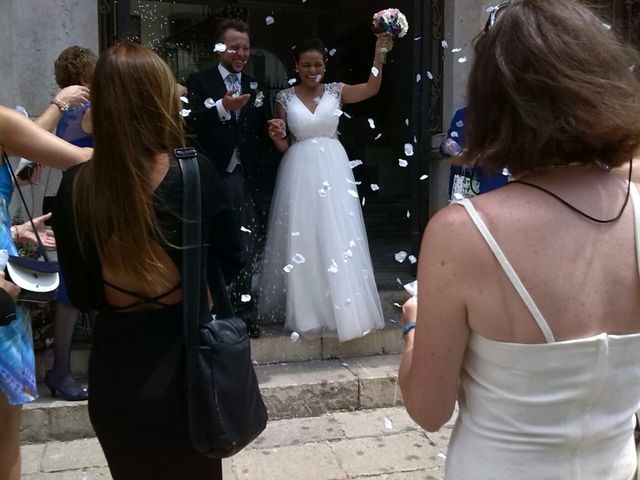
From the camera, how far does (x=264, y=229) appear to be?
517cm

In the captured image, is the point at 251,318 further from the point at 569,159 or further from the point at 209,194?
the point at 569,159

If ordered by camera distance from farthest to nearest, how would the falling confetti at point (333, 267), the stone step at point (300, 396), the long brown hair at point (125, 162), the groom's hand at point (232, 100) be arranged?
the falling confetti at point (333, 267), the groom's hand at point (232, 100), the stone step at point (300, 396), the long brown hair at point (125, 162)

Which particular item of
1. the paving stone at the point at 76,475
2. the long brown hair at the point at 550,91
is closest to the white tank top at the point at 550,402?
the long brown hair at the point at 550,91

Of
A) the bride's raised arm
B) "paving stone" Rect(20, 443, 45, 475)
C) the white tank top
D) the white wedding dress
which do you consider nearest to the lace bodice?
the white wedding dress

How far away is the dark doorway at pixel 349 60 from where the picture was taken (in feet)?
24.0

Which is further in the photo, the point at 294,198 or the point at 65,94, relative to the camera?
the point at 294,198

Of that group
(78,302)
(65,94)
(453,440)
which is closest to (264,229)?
(65,94)

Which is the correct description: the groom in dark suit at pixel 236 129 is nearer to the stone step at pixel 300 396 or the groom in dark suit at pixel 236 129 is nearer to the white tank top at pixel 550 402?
the stone step at pixel 300 396

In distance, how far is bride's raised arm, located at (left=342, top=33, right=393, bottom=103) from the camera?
4.72m

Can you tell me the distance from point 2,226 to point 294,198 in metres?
2.49

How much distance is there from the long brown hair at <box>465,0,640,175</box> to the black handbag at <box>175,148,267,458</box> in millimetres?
871

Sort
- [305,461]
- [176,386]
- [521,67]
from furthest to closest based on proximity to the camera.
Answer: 1. [305,461]
2. [176,386]
3. [521,67]

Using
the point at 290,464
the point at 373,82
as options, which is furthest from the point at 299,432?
the point at 373,82

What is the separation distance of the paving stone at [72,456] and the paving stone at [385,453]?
1.36 meters
